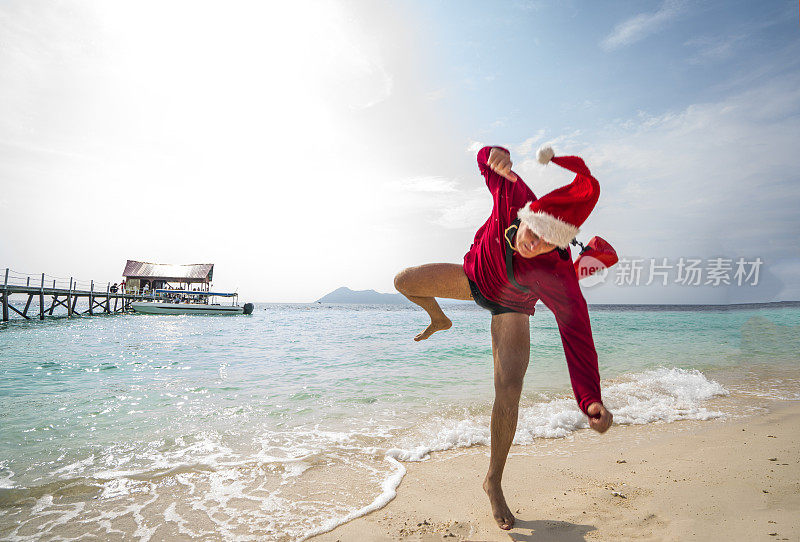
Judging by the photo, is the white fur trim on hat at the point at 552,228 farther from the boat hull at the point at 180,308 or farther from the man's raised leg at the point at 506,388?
the boat hull at the point at 180,308

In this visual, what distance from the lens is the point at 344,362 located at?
33.9 ft

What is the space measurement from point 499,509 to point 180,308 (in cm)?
4586

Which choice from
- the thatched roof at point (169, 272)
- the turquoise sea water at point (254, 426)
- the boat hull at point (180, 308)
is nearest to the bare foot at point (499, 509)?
the turquoise sea water at point (254, 426)

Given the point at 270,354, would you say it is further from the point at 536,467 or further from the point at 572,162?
the point at 572,162

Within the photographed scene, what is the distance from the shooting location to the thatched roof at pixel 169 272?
46375mm

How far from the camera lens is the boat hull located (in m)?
41.1

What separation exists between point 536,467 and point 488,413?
195cm

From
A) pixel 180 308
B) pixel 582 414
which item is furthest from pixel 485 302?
pixel 180 308

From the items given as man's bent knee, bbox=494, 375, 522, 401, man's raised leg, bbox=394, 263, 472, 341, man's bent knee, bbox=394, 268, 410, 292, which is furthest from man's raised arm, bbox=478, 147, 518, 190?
man's bent knee, bbox=494, 375, 522, 401

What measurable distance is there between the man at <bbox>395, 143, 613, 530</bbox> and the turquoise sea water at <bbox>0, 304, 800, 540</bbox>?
1331 millimetres

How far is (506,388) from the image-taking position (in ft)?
8.00

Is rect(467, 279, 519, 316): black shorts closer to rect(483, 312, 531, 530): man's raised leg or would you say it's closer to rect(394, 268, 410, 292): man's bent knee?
rect(483, 312, 531, 530): man's raised leg

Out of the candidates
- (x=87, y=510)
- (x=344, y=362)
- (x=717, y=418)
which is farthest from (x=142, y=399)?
(x=717, y=418)

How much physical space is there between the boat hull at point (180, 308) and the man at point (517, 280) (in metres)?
44.9
